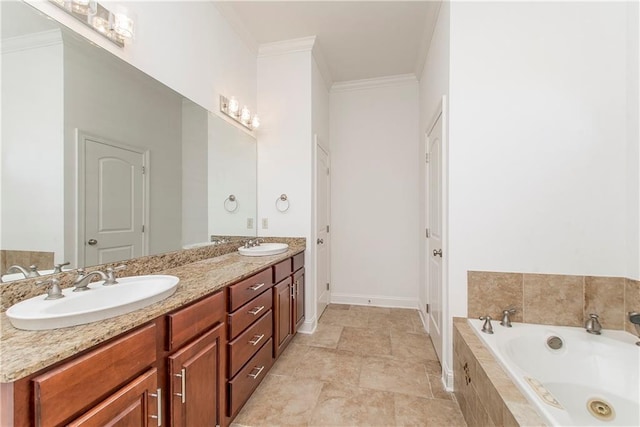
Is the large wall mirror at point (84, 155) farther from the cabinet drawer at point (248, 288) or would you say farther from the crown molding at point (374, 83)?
the crown molding at point (374, 83)

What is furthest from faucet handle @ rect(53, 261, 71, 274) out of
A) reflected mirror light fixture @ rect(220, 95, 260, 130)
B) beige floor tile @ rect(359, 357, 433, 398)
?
beige floor tile @ rect(359, 357, 433, 398)

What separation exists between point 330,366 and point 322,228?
1.46 m

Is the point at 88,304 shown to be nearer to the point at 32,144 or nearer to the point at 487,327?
the point at 32,144

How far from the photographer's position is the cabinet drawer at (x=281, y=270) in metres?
1.97

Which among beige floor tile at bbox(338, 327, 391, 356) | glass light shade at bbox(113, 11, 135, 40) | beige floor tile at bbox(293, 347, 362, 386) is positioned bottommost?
beige floor tile at bbox(293, 347, 362, 386)

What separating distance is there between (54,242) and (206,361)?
0.82 m

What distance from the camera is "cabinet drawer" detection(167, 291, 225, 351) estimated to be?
1034 millimetres

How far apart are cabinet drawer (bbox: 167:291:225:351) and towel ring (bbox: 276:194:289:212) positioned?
4.57 feet

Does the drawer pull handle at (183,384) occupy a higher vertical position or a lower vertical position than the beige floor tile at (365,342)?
higher

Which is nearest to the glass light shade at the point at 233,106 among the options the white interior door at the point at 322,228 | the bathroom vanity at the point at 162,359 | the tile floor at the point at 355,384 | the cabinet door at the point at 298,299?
the white interior door at the point at 322,228

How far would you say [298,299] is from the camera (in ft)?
7.88

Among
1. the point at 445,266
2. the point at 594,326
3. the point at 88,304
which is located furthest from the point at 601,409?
the point at 88,304

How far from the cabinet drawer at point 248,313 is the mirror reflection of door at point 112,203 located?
642 mm

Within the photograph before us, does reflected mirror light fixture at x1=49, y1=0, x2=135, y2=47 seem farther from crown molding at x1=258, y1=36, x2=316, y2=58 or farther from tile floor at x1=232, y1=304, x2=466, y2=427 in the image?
tile floor at x1=232, y1=304, x2=466, y2=427
